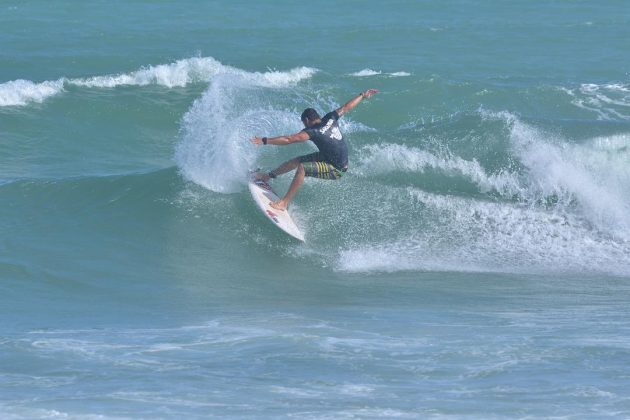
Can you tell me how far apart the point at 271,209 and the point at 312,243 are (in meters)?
0.66

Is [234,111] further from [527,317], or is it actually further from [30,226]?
[527,317]

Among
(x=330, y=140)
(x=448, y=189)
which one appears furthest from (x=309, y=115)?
(x=448, y=189)

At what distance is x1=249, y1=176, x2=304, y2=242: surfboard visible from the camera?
482 inches

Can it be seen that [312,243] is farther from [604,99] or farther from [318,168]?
[604,99]

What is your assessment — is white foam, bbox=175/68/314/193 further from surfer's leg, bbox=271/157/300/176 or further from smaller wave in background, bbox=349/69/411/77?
smaller wave in background, bbox=349/69/411/77

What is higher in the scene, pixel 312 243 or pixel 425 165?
pixel 425 165

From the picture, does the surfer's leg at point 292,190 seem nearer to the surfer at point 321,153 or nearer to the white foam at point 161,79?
the surfer at point 321,153

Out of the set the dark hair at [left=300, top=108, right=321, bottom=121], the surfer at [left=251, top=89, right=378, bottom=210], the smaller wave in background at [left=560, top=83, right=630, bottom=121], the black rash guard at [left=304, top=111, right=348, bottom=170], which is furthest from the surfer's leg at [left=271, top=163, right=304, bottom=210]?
the smaller wave in background at [left=560, top=83, right=630, bottom=121]

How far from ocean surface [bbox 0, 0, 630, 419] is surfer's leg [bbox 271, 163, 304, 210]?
0.41 m

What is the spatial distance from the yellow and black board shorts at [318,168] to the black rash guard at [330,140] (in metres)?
0.06

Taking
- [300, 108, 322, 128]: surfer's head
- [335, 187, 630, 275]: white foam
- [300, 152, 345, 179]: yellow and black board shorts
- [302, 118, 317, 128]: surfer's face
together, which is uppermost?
[300, 108, 322, 128]: surfer's head

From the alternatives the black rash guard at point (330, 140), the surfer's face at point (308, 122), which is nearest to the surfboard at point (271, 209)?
the black rash guard at point (330, 140)

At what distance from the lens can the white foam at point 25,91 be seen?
20.3 meters

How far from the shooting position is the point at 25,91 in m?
20.7
